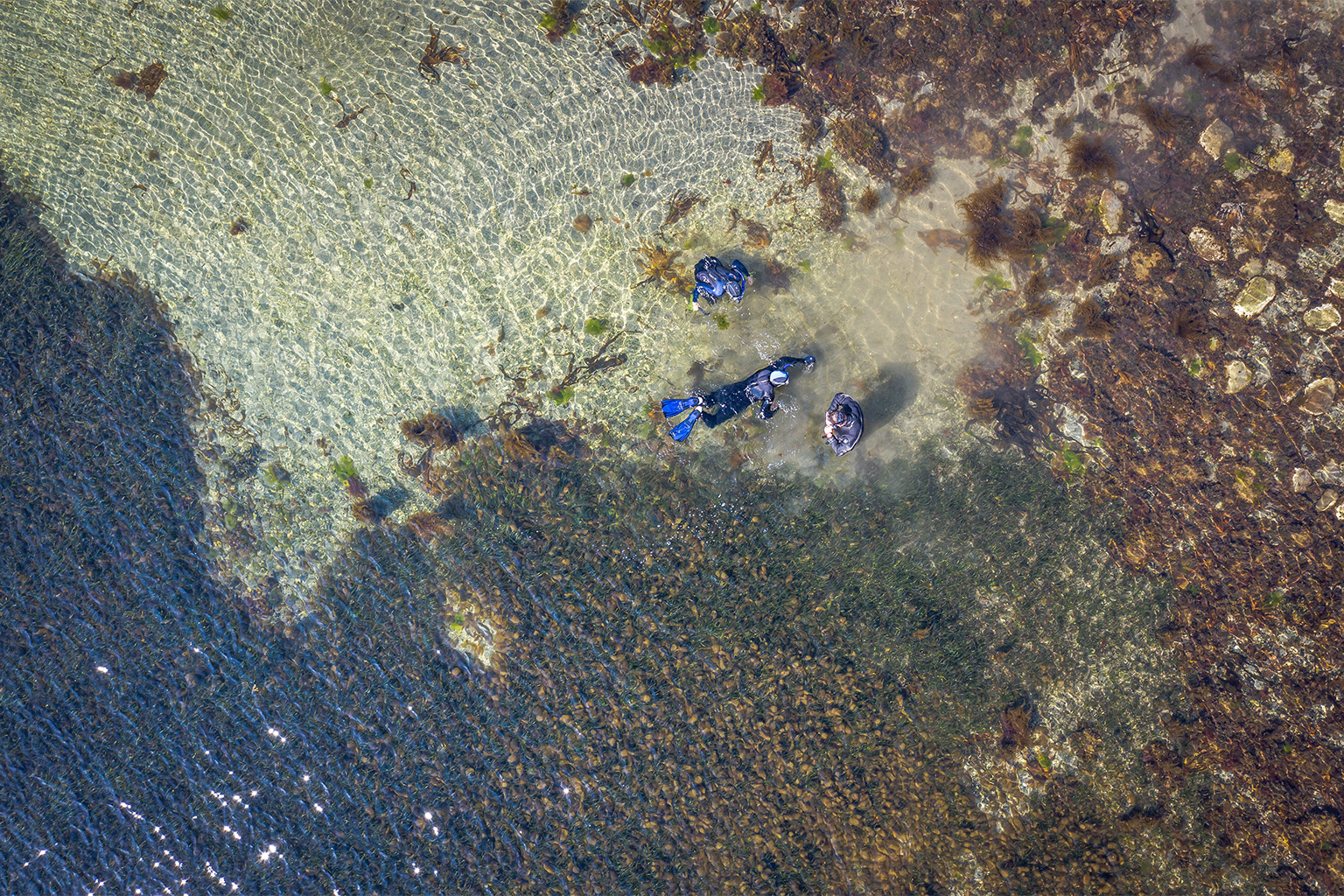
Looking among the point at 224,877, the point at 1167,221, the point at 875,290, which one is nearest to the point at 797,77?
the point at 875,290

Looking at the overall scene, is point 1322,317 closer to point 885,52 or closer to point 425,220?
point 885,52

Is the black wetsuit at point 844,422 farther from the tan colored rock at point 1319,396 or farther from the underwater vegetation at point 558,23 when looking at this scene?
the underwater vegetation at point 558,23

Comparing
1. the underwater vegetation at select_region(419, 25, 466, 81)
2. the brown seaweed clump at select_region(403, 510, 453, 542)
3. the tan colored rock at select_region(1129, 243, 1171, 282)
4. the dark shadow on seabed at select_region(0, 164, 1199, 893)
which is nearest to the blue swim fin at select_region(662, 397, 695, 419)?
the dark shadow on seabed at select_region(0, 164, 1199, 893)

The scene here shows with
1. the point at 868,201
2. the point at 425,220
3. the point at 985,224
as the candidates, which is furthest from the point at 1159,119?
the point at 425,220

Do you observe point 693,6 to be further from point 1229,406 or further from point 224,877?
point 224,877

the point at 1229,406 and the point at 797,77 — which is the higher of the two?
the point at 797,77

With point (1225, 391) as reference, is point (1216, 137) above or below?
above
